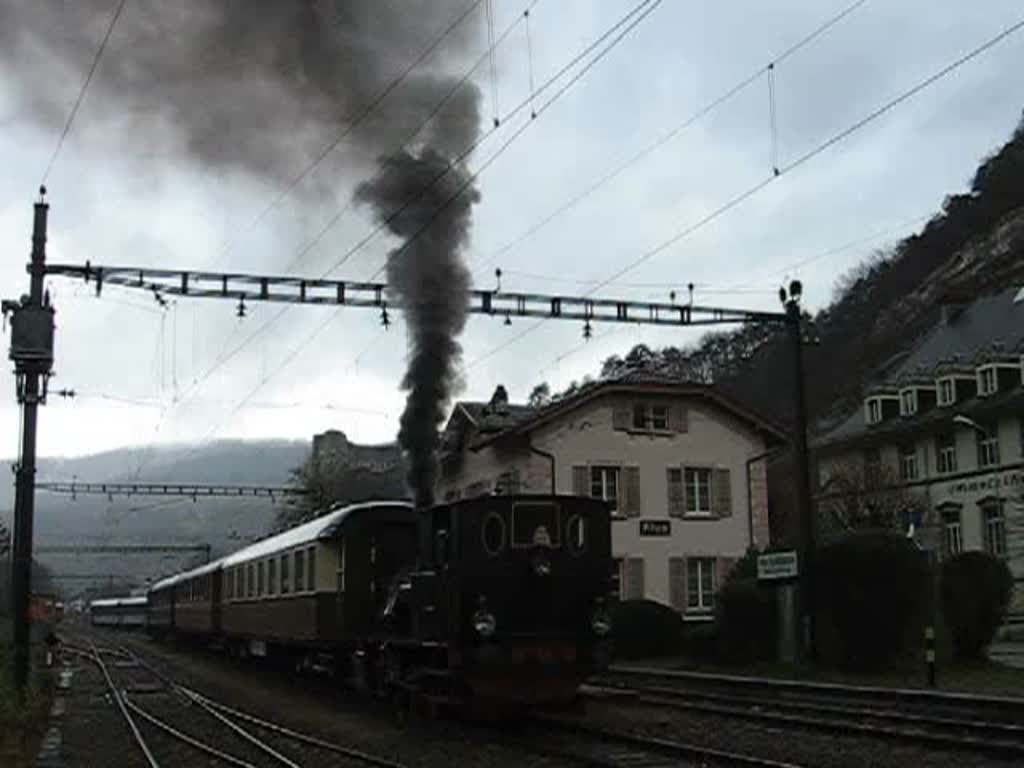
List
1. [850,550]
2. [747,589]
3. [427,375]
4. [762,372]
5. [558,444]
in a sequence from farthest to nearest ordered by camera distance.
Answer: [762,372] < [558,444] < [747,589] < [850,550] < [427,375]

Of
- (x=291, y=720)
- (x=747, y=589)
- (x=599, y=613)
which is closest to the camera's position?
(x=599, y=613)

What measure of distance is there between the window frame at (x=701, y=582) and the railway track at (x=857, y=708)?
17020 mm

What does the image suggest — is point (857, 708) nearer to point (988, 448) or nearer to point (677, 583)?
point (677, 583)

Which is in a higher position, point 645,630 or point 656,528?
point 656,528

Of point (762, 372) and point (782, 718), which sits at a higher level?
point (762, 372)

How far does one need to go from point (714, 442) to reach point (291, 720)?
26773 mm

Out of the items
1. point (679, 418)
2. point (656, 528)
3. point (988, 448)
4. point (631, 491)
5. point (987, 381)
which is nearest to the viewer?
point (656, 528)

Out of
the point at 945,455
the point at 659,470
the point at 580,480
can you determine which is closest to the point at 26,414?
the point at 580,480

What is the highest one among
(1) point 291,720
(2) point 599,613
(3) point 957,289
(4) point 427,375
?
(3) point 957,289

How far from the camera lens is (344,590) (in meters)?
18.8

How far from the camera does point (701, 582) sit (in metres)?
41.0

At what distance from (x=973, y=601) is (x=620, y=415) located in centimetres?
1831

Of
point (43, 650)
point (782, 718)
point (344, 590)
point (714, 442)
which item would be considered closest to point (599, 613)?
point (782, 718)

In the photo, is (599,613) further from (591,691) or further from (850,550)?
(850,550)
